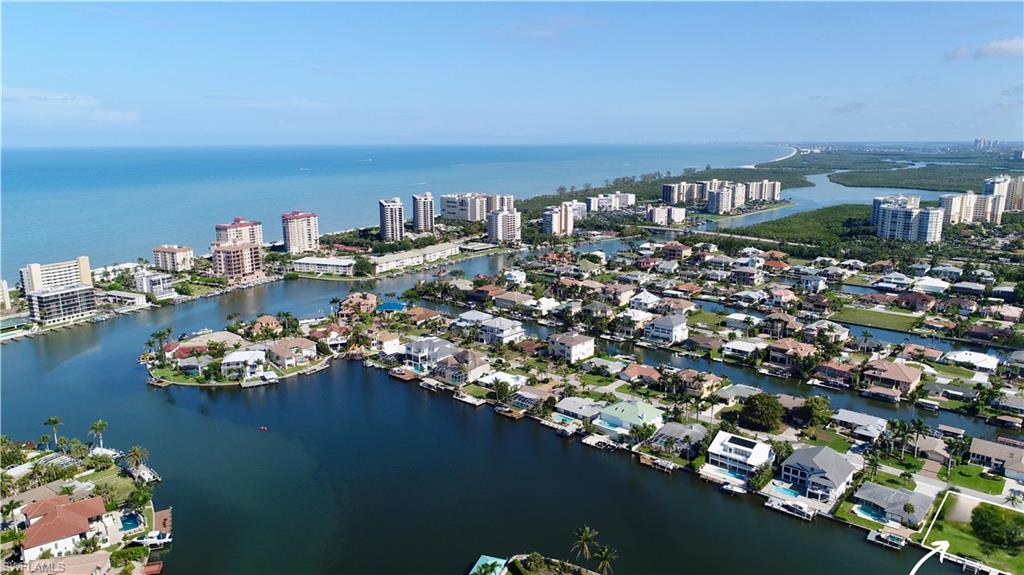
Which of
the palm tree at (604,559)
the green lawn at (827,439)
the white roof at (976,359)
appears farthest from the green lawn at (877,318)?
the palm tree at (604,559)

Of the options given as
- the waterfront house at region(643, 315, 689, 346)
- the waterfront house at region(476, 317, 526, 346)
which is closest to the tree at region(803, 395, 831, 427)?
the waterfront house at region(643, 315, 689, 346)

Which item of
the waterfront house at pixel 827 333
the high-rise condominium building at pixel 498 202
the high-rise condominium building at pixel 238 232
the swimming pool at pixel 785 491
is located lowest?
the swimming pool at pixel 785 491

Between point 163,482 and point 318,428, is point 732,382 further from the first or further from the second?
point 163,482

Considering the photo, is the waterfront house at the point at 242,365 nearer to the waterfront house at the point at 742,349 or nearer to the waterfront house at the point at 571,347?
the waterfront house at the point at 571,347

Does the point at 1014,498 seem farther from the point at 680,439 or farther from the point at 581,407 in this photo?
the point at 581,407

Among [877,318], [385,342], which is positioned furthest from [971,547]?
[385,342]
